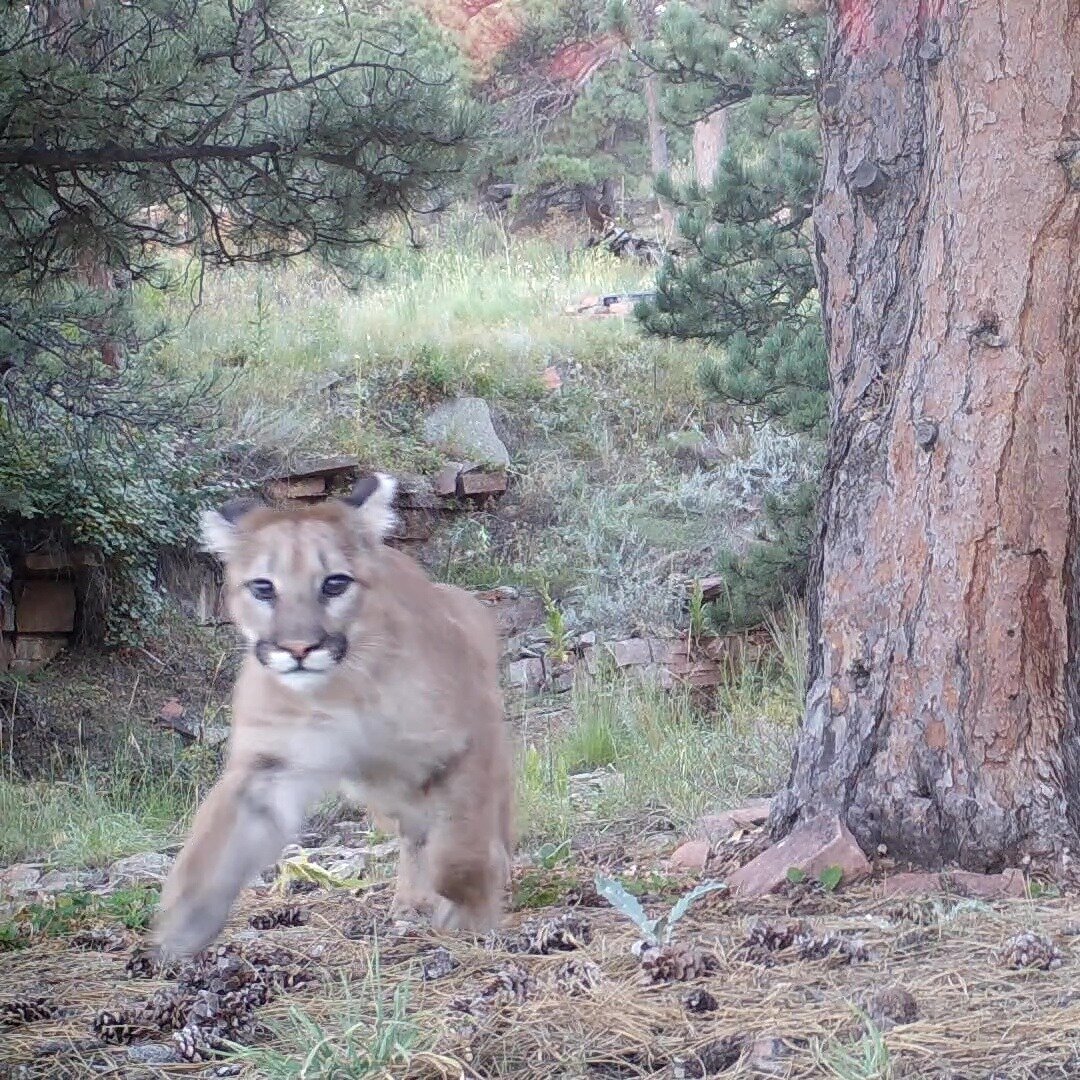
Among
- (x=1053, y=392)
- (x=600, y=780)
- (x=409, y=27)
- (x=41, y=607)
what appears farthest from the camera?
(x=409, y=27)

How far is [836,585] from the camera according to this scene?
179 inches

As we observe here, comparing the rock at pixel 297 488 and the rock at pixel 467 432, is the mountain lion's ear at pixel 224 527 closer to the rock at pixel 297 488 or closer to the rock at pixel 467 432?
the rock at pixel 297 488

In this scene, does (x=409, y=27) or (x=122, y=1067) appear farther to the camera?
(x=409, y=27)

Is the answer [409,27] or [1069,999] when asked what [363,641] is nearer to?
[1069,999]

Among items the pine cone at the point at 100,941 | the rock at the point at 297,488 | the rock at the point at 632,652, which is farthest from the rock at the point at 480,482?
the pine cone at the point at 100,941

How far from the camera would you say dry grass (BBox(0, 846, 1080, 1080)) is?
2.91 metres

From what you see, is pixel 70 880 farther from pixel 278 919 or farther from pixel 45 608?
pixel 45 608

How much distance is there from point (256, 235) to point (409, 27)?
10706mm

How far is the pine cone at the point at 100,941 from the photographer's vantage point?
425cm

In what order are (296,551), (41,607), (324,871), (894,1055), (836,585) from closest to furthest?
(894,1055), (296,551), (836,585), (324,871), (41,607)

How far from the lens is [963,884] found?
13.7ft

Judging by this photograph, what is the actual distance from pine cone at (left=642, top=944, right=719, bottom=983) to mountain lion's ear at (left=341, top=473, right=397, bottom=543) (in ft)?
4.39

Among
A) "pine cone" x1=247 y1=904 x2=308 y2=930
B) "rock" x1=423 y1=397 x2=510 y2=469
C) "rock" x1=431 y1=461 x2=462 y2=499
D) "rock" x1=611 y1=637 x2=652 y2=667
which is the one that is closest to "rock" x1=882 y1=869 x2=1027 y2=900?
"pine cone" x1=247 y1=904 x2=308 y2=930

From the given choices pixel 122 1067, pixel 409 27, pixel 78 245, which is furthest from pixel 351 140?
pixel 409 27
